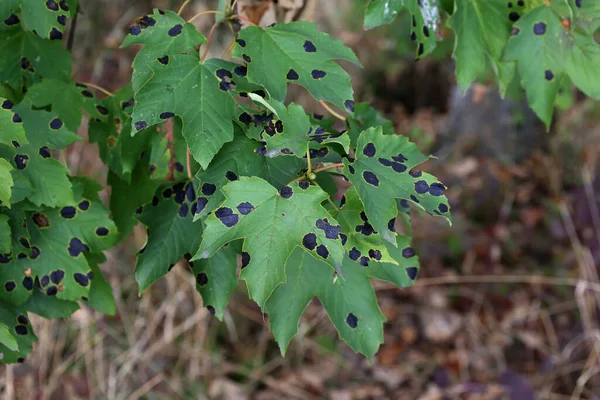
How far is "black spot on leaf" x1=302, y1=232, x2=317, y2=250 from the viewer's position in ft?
3.21

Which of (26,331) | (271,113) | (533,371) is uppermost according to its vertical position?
(271,113)

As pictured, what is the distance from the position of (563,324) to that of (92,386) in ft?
8.71

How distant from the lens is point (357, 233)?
1.08 metres

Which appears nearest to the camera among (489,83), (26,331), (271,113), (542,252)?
(271,113)

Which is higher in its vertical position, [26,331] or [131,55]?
[26,331]

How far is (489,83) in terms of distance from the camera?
4246mm

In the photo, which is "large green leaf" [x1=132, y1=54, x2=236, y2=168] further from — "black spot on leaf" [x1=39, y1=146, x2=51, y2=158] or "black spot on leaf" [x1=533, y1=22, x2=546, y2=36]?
"black spot on leaf" [x1=533, y1=22, x2=546, y2=36]

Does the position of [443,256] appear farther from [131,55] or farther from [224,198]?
[131,55]

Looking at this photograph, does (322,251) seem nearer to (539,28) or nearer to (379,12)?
(379,12)

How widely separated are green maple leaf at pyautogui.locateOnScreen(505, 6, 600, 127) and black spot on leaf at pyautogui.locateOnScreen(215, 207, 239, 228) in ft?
2.79

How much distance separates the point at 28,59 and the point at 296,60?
0.66 meters

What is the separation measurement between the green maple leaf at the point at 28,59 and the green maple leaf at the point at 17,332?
52 cm

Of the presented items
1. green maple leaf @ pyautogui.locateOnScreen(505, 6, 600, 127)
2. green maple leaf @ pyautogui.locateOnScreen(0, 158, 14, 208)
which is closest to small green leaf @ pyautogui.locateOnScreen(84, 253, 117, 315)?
green maple leaf @ pyautogui.locateOnScreen(0, 158, 14, 208)

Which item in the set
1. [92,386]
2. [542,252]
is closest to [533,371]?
[542,252]
